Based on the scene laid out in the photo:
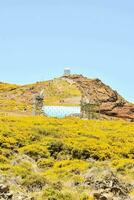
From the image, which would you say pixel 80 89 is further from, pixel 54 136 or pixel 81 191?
pixel 81 191

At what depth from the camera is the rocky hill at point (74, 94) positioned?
117688mm

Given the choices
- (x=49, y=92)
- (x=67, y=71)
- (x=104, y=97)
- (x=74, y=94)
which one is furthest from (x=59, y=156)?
(x=67, y=71)

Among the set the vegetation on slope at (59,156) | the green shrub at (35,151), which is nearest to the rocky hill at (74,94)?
the vegetation on slope at (59,156)

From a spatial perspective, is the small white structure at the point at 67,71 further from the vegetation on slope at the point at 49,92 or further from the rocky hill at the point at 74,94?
the vegetation on slope at the point at 49,92

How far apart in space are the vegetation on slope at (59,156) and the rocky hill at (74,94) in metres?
68.9

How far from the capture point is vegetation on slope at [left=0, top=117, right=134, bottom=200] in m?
25.6

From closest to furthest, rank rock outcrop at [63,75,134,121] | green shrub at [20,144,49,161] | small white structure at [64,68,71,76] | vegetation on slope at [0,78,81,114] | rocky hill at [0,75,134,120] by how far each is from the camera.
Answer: green shrub at [20,144,49,161] < rock outcrop at [63,75,134,121] < rocky hill at [0,75,134,120] < vegetation on slope at [0,78,81,114] < small white structure at [64,68,71,76]

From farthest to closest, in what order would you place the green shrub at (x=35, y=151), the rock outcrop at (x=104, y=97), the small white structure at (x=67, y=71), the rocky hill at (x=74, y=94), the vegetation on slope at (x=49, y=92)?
the small white structure at (x=67, y=71) < the vegetation on slope at (x=49, y=92) < the rocky hill at (x=74, y=94) < the rock outcrop at (x=104, y=97) < the green shrub at (x=35, y=151)

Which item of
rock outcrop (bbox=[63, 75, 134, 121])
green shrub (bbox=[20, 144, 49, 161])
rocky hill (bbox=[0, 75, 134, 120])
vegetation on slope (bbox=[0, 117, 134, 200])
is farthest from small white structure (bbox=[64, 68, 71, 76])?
green shrub (bbox=[20, 144, 49, 161])

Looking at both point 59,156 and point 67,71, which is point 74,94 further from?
point 59,156

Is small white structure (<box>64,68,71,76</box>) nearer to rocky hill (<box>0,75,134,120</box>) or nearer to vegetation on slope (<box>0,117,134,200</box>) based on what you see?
rocky hill (<box>0,75,134,120</box>)

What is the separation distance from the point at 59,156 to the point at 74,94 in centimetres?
9084

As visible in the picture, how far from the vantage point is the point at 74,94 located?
12594 centimetres

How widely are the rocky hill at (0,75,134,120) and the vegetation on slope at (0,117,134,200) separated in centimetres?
6889
